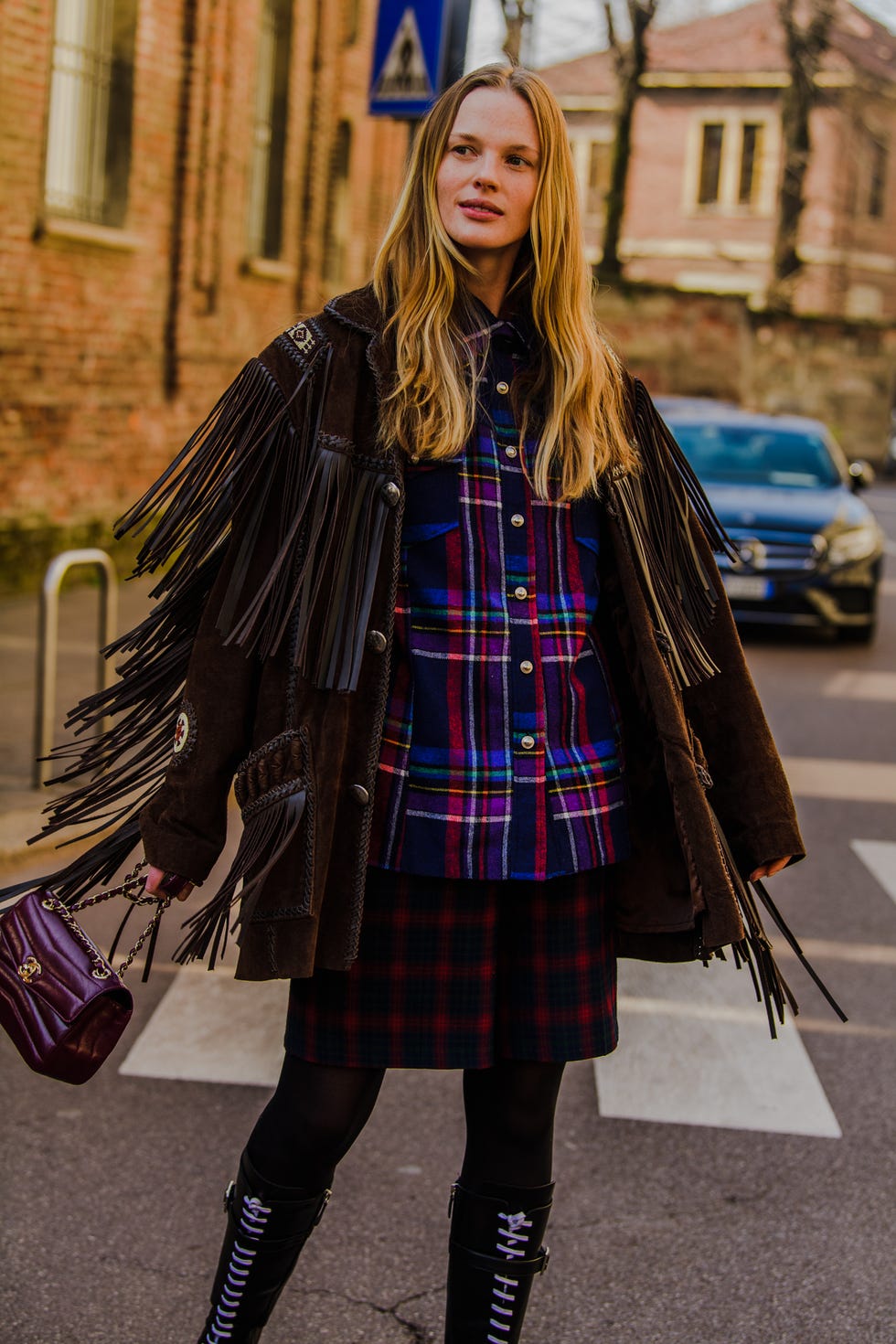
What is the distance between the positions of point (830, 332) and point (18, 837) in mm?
30891

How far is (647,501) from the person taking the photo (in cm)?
252

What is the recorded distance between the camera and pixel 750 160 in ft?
160

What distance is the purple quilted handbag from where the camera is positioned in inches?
90.2

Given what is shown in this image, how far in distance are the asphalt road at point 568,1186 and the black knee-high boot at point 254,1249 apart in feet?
1.50

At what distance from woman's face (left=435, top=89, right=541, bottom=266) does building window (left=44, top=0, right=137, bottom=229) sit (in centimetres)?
962

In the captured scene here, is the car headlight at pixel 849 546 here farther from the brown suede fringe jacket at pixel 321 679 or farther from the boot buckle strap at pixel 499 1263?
the boot buckle strap at pixel 499 1263

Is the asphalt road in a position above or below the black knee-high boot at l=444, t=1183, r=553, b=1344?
below

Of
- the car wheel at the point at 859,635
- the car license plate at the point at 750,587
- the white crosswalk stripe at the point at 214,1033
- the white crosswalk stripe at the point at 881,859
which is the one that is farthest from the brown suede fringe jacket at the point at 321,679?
the car wheel at the point at 859,635

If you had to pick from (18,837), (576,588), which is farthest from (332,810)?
(18,837)

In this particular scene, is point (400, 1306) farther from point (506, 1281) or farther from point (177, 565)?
point (177, 565)

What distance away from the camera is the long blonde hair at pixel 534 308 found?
2314 mm

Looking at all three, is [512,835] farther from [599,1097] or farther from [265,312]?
[265,312]

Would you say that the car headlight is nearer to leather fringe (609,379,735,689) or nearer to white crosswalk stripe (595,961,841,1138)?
white crosswalk stripe (595,961,841,1138)

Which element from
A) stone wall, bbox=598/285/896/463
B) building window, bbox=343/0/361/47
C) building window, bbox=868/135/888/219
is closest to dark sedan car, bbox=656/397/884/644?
building window, bbox=343/0/361/47
